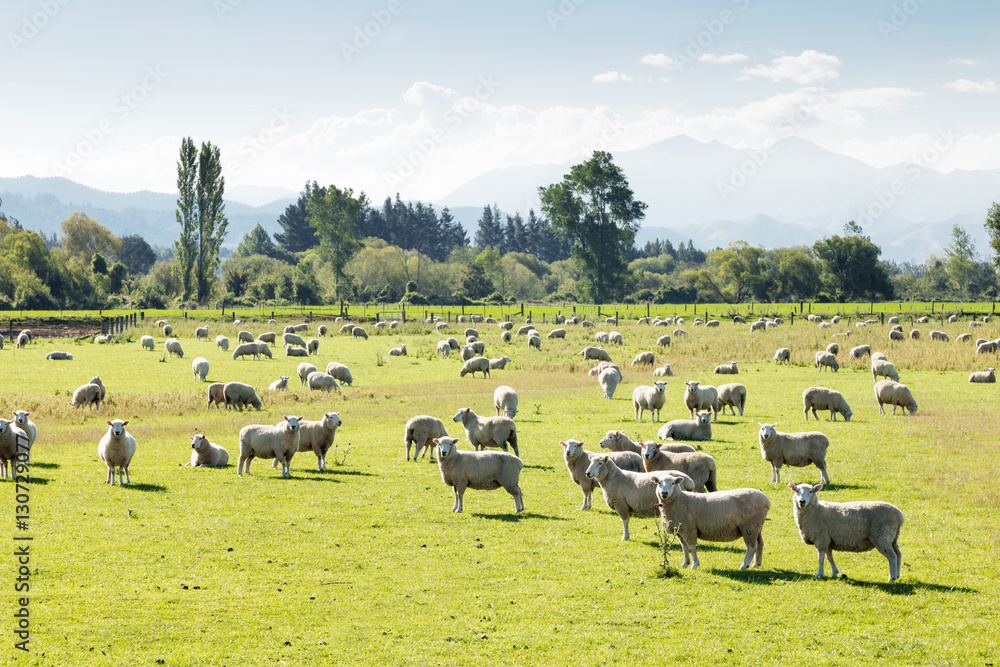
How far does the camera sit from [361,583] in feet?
36.3

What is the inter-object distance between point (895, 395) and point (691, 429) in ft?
30.3

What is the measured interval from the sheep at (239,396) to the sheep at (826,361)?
90.9 ft

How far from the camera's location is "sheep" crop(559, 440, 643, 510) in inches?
575

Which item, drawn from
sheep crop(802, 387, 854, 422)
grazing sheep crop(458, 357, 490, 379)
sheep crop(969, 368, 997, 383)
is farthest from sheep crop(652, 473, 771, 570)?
sheep crop(969, 368, 997, 383)

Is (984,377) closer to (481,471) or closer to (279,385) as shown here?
(481,471)

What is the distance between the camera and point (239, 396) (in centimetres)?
2822

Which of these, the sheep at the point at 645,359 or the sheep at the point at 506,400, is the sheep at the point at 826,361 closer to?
the sheep at the point at 645,359

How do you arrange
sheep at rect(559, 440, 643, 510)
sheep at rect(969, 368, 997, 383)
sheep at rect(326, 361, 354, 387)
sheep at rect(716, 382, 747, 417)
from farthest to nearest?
sheep at rect(326, 361, 354, 387)
sheep at rect(969, 368, 997, 383)
sheep at rect(716, 382, 747, 417)
sheep at rect(559, 440, 643, 510)

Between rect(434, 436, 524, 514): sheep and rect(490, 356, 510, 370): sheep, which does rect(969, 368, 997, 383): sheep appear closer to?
rect(490, 356, 510, 370): sheep

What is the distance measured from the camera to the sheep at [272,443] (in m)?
18.0

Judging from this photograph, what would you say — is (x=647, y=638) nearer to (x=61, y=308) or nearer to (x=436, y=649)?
(x=436, y=649)

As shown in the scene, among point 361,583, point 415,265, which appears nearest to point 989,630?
point 361,583

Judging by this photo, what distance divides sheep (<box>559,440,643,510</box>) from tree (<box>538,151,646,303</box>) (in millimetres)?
102350

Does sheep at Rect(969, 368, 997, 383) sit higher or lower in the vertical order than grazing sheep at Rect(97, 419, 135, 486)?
higher
